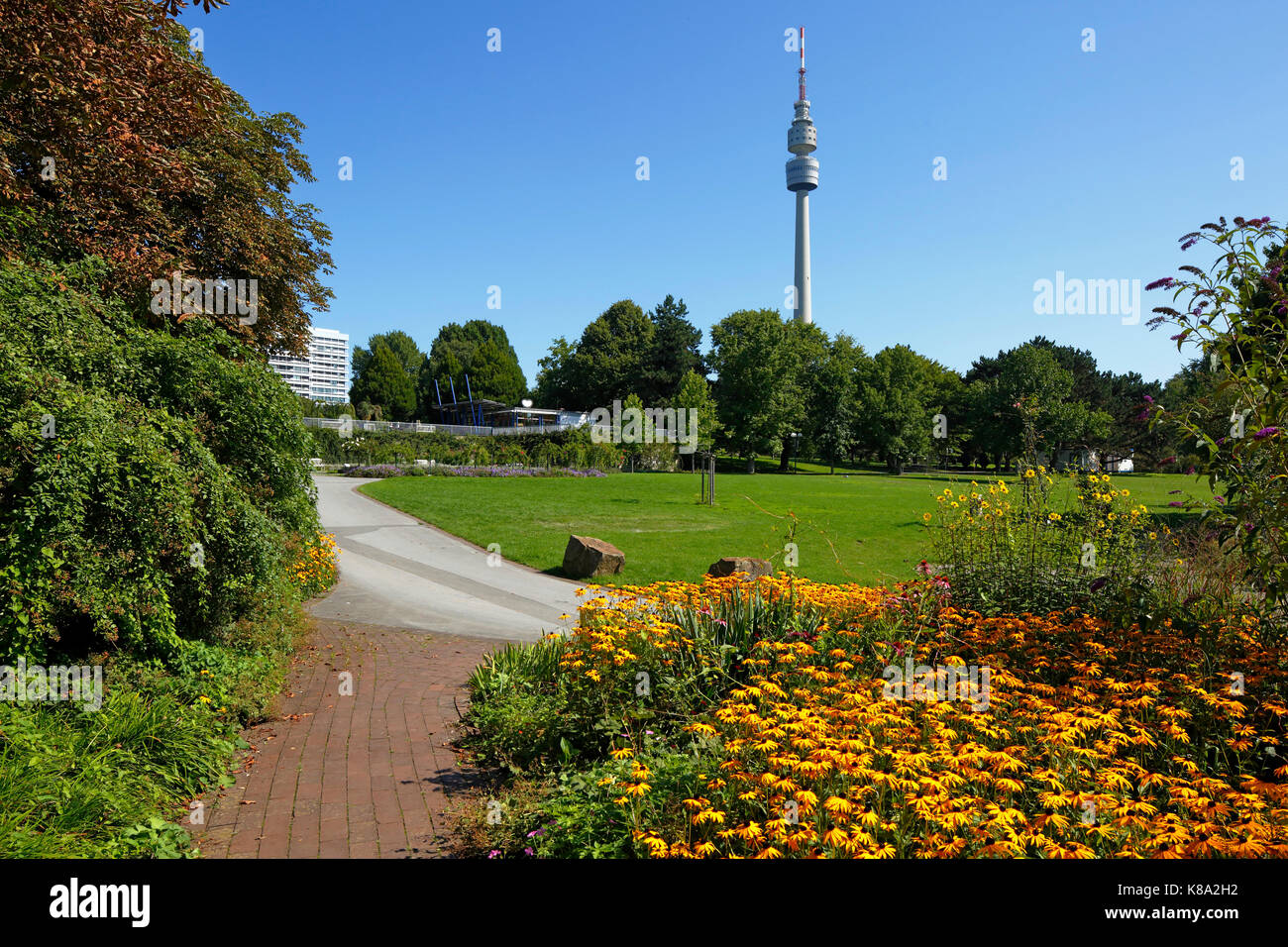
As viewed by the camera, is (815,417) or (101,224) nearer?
(101,224)

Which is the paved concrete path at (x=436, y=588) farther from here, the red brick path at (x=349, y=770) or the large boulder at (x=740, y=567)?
the large boulder at (x=740, y=567)

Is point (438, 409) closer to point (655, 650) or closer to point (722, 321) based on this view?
point (722, 321)

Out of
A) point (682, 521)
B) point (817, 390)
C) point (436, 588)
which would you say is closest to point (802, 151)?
point (817, 390)

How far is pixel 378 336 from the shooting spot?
98.4 m

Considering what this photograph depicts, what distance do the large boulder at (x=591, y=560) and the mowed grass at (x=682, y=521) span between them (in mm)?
244

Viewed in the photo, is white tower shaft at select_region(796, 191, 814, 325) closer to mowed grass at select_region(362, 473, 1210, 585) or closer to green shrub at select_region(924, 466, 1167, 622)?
mowed grass at select_region(362, 473, 1210, 585)

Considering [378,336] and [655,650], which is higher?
[378,336]

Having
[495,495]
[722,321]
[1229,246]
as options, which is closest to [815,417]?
[722,321]

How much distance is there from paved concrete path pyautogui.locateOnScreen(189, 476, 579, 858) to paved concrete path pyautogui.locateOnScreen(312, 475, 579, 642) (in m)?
0.04

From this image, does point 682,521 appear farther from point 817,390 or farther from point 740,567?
point 817,390

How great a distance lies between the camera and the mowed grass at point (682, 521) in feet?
46.5

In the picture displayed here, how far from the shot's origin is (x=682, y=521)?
20.6 meters

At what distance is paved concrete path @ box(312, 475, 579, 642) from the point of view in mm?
9883
